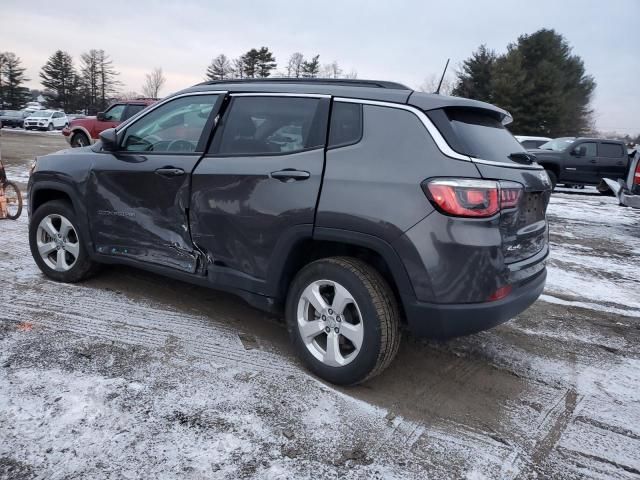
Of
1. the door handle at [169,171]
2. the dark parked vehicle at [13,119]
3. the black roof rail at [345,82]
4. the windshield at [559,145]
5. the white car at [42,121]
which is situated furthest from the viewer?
the dark parked vehicle at [13,119]

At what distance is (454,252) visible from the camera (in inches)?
101

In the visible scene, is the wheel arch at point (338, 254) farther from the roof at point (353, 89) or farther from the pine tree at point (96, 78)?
the pine tree at point (96, 78)

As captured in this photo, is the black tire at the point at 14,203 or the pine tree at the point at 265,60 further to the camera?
the pine tree at the point at 265,60

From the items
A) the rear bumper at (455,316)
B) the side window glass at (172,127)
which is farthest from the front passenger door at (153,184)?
the rear bumper at (455,316)

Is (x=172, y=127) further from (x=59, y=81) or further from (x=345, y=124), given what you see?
(x=59, y=81)

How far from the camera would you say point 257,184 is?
10.4 feet

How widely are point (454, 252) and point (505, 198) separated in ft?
1.41

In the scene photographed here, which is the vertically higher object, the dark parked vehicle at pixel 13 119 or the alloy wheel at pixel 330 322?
Answer: the dark parked vehicle at pixel 13 119

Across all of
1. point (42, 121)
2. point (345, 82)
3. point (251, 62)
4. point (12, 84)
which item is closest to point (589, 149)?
point (345, 82)

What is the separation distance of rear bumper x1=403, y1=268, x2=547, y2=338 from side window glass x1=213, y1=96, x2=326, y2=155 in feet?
3.81

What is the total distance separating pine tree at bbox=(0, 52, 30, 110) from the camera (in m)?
70.4

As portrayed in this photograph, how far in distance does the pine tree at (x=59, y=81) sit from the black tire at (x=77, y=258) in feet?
263

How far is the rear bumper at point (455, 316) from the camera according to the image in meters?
2.64

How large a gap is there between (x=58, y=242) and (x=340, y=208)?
293cm
